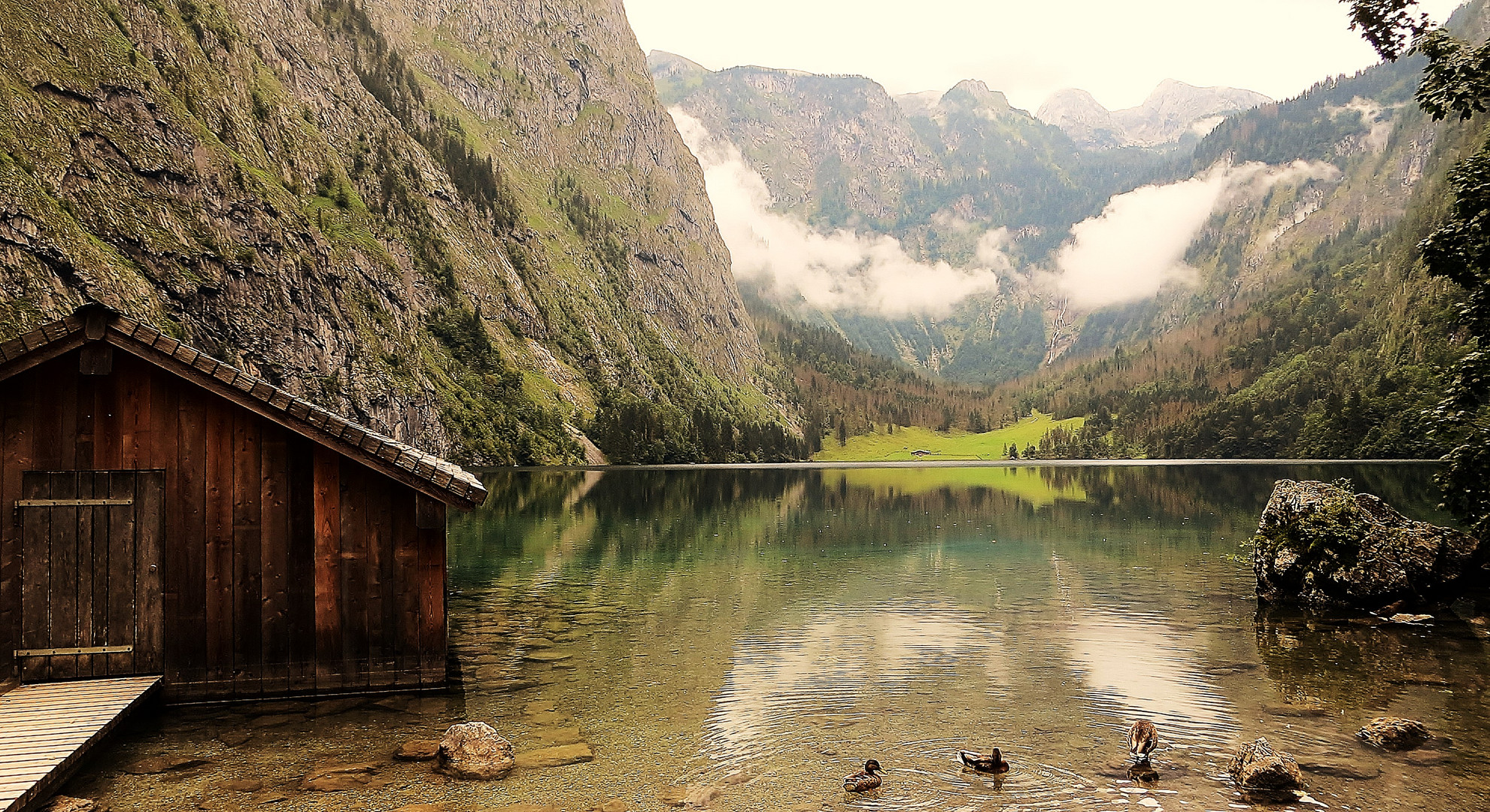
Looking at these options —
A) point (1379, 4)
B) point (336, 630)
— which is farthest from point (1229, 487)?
point (336, 630)

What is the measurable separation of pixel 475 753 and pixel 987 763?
30.0ft

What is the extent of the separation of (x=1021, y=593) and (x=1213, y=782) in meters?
22.7

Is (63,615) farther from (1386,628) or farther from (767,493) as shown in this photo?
(767,493)

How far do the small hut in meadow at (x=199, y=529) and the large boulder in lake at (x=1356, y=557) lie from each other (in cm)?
2998

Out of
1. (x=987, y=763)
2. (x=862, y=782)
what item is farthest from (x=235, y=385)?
(x=987, y=763)

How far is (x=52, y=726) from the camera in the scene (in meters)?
16.3

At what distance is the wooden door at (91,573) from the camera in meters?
18.9

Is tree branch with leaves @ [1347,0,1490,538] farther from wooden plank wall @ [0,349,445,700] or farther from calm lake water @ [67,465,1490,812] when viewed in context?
wooden plank wall @ [0,349,445,700]

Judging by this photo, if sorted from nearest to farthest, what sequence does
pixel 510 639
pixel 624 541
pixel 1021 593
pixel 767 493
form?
pixel 510 639 < pixel 1021 593 < pixel 624 541 < pixel 767 493

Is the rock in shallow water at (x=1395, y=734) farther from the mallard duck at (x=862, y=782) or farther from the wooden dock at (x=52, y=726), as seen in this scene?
the wooden dock at (x=52, y=726)

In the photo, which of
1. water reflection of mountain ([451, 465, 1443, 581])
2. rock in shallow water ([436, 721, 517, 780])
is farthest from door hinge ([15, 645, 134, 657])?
water reflection of mountain ([451, 465, 1443, 581])

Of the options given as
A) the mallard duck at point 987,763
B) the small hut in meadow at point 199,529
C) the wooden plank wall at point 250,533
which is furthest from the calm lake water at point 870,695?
the small hut in meadow at point 199,529

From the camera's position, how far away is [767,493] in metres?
118

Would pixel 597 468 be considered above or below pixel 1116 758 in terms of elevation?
above
